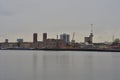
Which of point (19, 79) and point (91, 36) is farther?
point (91, 36)

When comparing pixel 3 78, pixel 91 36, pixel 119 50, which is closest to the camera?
pixel 3 78

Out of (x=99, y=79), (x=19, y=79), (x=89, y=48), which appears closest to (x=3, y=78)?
(x=19, y=79)

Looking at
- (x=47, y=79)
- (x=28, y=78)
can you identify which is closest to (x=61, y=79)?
(x=47, y=79)

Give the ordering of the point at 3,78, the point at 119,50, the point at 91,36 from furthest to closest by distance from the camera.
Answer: the point at 91,36 < the point at 119,50 < the point at 3,78

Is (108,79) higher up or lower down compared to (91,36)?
lower down

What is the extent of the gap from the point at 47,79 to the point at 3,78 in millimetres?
3950

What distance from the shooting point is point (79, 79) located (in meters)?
28.4

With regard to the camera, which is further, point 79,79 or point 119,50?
point 119,50

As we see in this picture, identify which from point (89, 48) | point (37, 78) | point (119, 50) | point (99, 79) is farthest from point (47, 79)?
point (89, 48)

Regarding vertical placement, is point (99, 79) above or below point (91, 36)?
below

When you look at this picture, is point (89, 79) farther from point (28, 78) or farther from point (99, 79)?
point (28, 78)

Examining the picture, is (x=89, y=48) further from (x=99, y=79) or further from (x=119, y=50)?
(x=99, y=79)

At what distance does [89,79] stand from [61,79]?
8.44 feet

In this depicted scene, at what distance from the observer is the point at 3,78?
2784 cm
